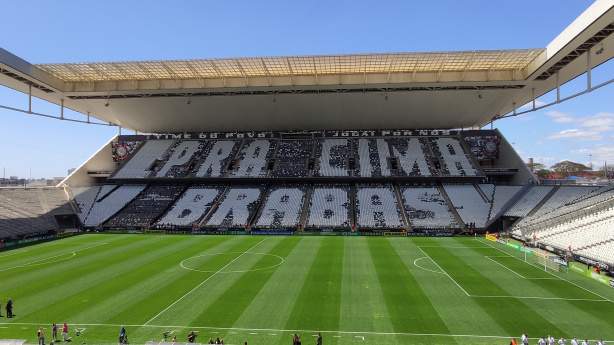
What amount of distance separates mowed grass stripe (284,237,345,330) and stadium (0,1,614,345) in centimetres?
15

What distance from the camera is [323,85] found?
140 ft

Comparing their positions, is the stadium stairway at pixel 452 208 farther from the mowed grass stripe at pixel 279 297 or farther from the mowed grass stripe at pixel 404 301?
the mowed grass stripe at pixel 279 297

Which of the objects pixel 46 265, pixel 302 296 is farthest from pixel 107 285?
pixel 302 296

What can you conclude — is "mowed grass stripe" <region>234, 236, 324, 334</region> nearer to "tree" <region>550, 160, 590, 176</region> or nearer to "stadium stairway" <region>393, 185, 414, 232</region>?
"stadium stairway" <region>393, 185, 414, 232</region>

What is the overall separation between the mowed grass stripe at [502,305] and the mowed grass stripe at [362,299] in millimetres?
5110

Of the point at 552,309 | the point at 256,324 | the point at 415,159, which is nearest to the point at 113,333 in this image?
the point at 256,324

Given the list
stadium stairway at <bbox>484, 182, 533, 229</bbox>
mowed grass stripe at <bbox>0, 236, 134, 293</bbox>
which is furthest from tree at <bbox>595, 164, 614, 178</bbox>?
mowed grass stripe at <bbox>0, 236, 134, 293</bbox>

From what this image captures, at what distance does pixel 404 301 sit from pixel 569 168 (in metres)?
131

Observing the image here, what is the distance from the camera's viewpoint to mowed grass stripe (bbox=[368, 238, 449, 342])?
1635 cm

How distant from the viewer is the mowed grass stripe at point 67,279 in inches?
777

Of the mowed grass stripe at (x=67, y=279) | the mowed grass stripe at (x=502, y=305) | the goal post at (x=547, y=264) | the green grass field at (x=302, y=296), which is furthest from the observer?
the goal post at (x=547, y=264)

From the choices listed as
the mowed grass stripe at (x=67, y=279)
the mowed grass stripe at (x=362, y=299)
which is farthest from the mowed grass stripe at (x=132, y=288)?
the mowed grass stripe at (x=362, y=299)

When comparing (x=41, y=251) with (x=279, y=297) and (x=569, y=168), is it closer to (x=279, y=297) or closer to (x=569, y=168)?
(x=279, y=297)

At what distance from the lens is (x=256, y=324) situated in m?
16.7
